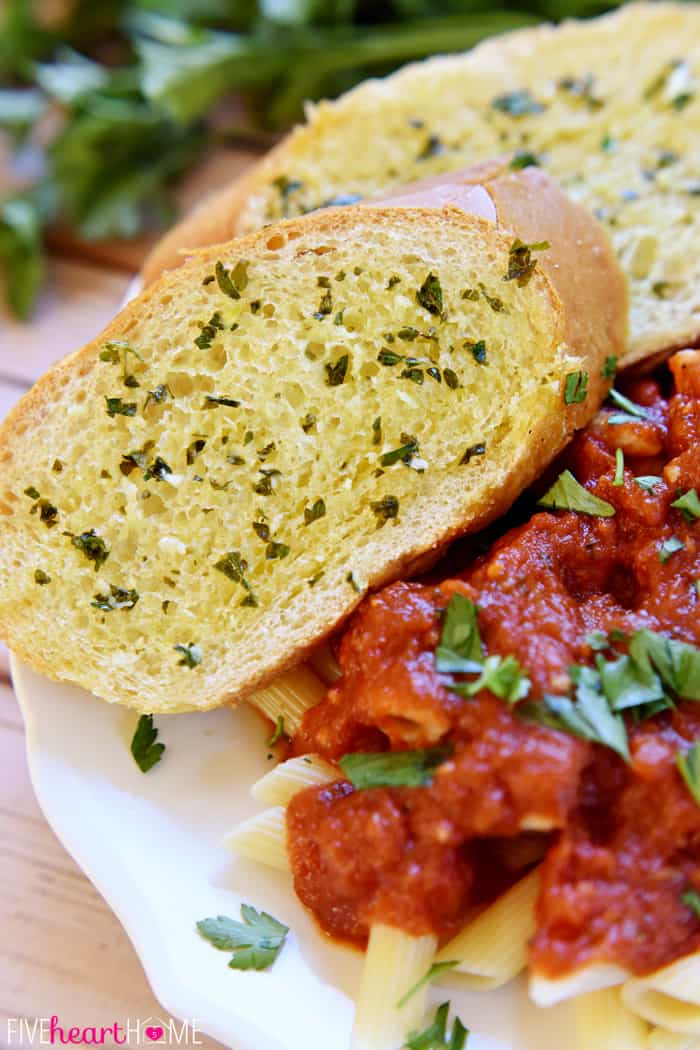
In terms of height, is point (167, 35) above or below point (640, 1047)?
above

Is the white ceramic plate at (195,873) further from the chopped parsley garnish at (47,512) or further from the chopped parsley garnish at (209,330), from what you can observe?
the chopped parsley garnish at (209,330)

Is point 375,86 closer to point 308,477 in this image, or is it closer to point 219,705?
point 308,477

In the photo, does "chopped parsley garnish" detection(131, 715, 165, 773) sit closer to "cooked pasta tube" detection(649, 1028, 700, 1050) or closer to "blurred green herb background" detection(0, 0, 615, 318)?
"cooked pasta tube" detection(649, 1028, 700, 1050)

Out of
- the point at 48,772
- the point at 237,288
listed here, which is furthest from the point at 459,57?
the point at 48,772

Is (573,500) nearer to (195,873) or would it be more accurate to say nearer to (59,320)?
(195,873)

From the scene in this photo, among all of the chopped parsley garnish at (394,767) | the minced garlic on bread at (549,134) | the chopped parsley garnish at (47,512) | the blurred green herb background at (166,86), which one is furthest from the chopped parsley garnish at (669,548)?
the blurred green herb background at (166,86)

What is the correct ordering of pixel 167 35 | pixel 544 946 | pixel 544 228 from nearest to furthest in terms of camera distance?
pixel 544 946 < pixel 544 228 < pixel 167 35

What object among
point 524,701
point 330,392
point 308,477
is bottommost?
point 524,701
